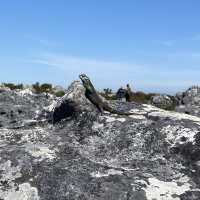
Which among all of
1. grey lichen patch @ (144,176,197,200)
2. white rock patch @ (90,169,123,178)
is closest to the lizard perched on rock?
white rock patch @ (90,169,123,178)

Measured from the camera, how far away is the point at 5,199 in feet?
26.3

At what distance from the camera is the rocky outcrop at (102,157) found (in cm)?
805

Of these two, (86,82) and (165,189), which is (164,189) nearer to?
(165,189)

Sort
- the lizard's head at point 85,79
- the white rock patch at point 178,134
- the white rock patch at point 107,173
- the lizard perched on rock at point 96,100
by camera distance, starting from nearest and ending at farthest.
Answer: the white rock patch at point 107,173 → the white rock patch at point 178,134 → the lizard perched on rock at point 96,100 → the lizard's head at point 85,79

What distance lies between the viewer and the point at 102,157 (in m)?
9.12

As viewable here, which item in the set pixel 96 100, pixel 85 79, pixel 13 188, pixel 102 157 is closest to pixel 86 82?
pixel 85 79

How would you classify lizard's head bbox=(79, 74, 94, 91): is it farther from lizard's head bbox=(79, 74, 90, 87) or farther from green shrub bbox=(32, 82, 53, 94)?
green shrub bbox=(32, 82, 53, 94)

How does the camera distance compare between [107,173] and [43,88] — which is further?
[43,88]

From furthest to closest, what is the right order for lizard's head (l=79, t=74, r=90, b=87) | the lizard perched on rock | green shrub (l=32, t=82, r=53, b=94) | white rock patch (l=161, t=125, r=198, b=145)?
green shrub (l=32, t=82, r=53, b=94), lizard's head (l=79, t=74, r=90, b=87), the lizard perched on rock, white rock patch (l=161, t=125, r=198, b=145)

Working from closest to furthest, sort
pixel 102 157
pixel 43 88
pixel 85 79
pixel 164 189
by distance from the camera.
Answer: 1. pixel 164 189
2. pixel 102 157
3. pixel 85 79
4. pixel 43 88

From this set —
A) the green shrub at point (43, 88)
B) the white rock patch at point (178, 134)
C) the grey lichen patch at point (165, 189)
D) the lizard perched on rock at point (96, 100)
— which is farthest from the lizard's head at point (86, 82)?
the green shrub at point (43, 88)

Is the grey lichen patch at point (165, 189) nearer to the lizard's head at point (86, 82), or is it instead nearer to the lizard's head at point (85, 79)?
the lizard's head at point (86, 82)

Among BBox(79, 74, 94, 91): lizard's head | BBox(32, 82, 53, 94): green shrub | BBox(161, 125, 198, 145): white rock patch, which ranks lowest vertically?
BBox(32, 82, 53, 94): green shrub

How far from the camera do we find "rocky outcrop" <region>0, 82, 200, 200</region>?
8.05 meters
